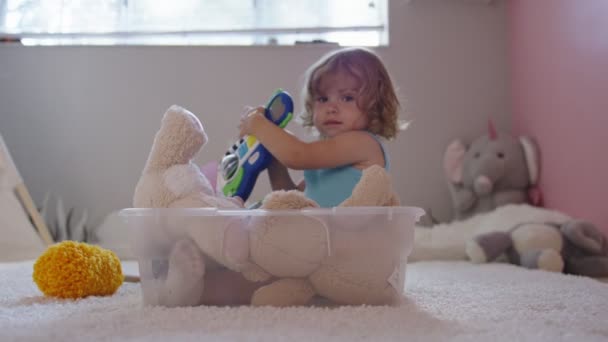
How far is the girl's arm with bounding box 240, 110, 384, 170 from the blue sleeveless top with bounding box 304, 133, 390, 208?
0.06ft

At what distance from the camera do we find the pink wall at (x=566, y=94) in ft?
4.91

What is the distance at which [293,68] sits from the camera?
2150 millimetres

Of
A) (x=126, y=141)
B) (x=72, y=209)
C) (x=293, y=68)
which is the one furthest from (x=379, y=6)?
(x=72, y=209)

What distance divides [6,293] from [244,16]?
4.76 ft

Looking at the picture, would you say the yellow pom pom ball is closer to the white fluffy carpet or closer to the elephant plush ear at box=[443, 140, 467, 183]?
the white fluffy carpet

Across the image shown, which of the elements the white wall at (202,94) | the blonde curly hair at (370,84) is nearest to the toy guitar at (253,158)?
the blonde curly hair at (370,84)

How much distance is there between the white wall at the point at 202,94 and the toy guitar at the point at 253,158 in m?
1.05

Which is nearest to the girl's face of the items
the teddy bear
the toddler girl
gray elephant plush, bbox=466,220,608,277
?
the toddler girl

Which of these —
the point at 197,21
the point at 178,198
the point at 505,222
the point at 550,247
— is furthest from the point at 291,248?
the point at 197,21

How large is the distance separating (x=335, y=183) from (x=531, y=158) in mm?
1121

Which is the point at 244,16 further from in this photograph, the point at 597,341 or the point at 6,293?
the point at 597,341

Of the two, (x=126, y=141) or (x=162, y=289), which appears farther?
(x=126, y=141)

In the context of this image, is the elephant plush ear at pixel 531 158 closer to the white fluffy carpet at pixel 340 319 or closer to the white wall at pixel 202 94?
the white wall at pixel 202 94

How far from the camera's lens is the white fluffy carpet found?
0.63 metres
